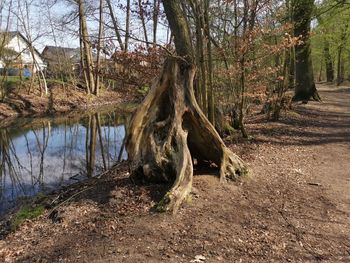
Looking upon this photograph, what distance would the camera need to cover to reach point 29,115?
27.2m

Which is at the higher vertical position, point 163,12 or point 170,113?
point 163,12

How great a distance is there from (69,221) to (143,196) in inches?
47.3

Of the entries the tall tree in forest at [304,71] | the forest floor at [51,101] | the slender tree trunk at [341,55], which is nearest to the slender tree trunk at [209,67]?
the tall tree in forest at [304,71]

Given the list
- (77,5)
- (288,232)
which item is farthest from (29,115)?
(288,232)

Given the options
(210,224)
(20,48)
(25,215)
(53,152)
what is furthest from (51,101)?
(210,224)

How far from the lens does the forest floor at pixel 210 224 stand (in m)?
4.84

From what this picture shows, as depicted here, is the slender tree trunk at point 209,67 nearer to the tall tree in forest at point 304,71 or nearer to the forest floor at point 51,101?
the tall tree in forest at point 304,71

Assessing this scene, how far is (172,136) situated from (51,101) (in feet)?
87.3

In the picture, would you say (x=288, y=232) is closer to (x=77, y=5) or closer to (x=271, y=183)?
(x=271, y=183)

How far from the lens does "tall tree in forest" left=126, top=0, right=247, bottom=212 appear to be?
6.75 meters

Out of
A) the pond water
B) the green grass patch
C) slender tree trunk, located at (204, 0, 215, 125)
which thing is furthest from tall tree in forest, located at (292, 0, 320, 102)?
the green grass patch

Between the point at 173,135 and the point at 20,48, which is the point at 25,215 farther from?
the point at 20,48

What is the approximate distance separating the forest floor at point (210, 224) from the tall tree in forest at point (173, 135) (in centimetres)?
35

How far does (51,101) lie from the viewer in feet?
104
